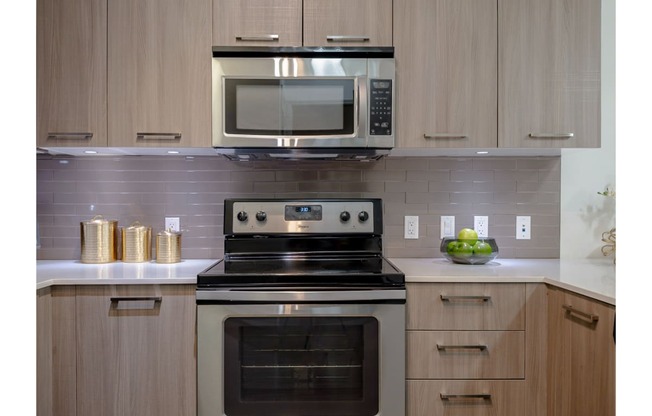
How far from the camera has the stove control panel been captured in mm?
2254

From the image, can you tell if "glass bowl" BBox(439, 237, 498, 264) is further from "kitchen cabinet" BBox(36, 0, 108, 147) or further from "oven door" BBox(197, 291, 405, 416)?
"kitchen cabinet" BBox(36, 0, 108, 147)

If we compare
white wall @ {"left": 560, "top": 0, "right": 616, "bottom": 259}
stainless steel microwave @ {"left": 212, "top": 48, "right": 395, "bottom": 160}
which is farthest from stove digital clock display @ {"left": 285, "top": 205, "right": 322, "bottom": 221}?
white wall @ {"left": 560, "top": 0, "right": 616, "bottom": 259}

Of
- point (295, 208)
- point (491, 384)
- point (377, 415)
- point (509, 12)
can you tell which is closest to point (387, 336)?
point (377, 415)

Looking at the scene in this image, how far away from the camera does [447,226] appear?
2.45 meters

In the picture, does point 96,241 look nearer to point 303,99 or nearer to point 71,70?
point 71,70

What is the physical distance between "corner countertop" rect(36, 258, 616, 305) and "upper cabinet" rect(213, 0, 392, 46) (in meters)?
0.99

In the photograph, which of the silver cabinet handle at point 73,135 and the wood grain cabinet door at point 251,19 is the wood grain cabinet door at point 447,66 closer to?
the wood grain cabinet door at point 251,19

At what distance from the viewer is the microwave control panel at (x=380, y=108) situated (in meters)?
2.06

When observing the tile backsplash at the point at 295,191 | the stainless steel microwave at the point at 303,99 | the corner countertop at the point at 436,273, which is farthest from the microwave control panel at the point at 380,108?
the corner countertop at the point at 436,273
